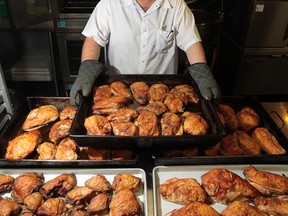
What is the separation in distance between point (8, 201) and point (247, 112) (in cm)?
143

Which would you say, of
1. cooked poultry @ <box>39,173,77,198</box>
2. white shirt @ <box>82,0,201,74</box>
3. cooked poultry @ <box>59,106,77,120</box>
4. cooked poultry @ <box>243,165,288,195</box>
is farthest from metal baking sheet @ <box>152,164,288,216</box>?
white shirt @ <box>82,0,201,74</box>

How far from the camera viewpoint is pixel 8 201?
1175 millimetres

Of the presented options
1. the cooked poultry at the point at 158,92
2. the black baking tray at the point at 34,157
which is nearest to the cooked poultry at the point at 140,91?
the cooked poultry at the point at 158,92

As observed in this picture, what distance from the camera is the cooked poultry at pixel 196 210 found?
3.70ft

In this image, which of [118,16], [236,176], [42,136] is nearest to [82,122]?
[42,136]

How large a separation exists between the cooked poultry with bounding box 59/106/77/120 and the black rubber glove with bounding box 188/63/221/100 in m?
0.83

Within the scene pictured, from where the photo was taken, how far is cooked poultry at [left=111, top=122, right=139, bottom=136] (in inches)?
51.4

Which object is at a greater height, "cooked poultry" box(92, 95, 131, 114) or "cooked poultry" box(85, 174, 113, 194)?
"cooked poultry" box(92, 95, 131, 114)

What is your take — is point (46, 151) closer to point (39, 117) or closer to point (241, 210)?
point (39, 117)

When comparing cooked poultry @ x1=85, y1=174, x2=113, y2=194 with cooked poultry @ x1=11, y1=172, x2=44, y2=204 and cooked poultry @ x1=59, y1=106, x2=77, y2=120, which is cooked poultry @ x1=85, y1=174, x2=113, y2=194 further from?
cooked poultry @ x1=59, y1=106, x2=77, y2=120

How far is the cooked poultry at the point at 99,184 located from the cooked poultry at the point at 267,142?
0.89m

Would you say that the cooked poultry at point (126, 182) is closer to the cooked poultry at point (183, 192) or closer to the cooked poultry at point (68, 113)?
the cooked poultry at point (183, 192)

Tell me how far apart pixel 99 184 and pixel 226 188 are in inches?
24.2

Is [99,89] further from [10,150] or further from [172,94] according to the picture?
[10,150]
